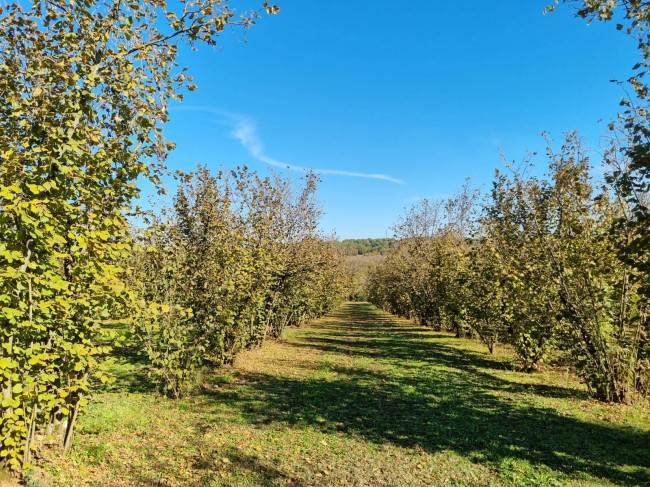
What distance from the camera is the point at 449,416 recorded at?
27.3 feet

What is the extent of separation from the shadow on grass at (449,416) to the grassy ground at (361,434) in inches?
1.3

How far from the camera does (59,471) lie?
505 cm

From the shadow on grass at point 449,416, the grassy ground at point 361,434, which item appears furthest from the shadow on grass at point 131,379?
the shadow on grass at point 449,416

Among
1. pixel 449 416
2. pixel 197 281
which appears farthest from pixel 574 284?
pixel 197 281

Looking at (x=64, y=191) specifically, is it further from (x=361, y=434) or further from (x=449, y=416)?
(x=449, y=416)

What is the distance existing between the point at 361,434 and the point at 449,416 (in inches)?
95.8

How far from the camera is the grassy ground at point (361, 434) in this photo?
5492 millimetres

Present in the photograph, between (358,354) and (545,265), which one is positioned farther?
(358,354)

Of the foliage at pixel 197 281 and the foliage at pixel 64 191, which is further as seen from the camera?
the foliage at pixel 197 281

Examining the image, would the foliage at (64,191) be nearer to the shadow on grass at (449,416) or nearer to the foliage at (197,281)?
the foliage at (197,281)

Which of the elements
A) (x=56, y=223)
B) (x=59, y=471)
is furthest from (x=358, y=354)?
(x=56, y=223)

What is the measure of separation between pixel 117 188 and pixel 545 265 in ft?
33.2

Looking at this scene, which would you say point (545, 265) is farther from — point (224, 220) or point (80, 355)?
point (80, 355)

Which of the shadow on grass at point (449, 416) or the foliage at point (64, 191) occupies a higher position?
the foliage at point (64, 191)
